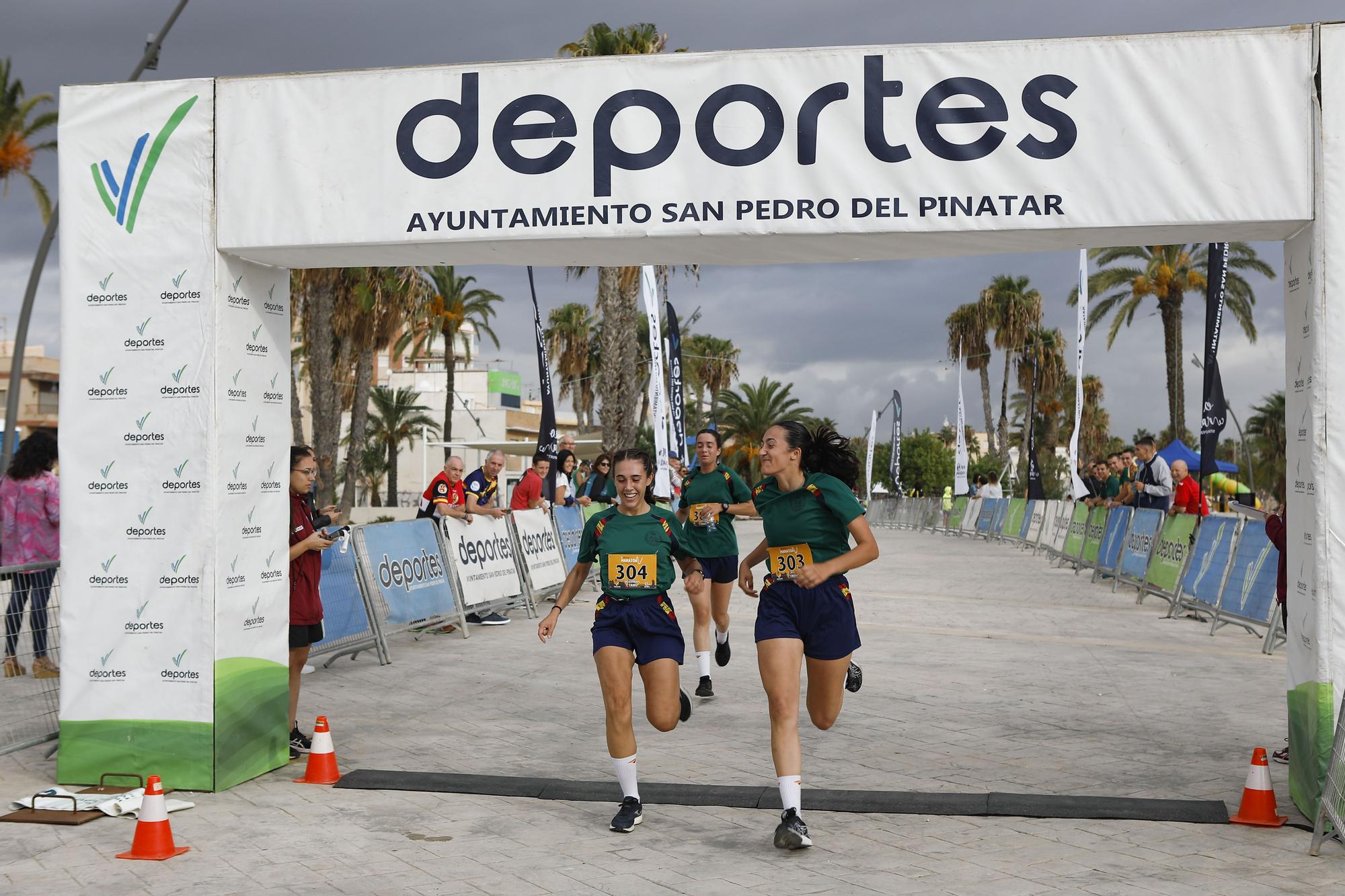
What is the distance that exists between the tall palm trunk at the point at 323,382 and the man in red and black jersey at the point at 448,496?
13.9m

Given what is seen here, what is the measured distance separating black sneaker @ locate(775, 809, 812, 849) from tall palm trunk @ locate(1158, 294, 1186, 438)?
33396mm

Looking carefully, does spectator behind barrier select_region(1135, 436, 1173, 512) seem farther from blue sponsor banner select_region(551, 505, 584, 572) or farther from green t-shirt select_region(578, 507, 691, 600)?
green t-shirt select_region(578, 507, 691, 600)

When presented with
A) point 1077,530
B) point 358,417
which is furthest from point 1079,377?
point 358,417

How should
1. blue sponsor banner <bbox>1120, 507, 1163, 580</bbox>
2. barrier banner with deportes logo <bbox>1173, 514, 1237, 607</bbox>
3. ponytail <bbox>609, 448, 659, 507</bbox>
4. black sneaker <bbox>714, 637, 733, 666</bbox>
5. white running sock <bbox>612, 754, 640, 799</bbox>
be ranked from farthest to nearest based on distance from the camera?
blue sponsor banner <bbox>1120, 507, 1163, 580</bbox>
barrier banner with deportes logo <bbox>1173, 514, 1237, 607</bbox>
black sneaker <bbox>714, 637, 733, 666</bbox>
ponytail <bbox>609, 448, 659, 507</bbox>
white running sock <bbox>612, 754, 640, 799</bbox>

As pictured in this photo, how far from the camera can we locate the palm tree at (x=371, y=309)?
31734 mm

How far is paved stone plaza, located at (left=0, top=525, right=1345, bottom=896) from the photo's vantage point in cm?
504

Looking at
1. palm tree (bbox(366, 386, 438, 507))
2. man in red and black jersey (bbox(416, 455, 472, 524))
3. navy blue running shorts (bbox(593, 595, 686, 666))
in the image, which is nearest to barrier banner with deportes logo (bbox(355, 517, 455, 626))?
man in red and black jersey (bbox(416, 455, 472, 524))

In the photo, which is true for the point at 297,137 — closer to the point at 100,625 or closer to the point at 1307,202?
the point at 100,625

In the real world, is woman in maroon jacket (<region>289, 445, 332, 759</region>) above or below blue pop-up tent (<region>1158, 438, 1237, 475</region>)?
below

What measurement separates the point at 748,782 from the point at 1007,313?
55373mm


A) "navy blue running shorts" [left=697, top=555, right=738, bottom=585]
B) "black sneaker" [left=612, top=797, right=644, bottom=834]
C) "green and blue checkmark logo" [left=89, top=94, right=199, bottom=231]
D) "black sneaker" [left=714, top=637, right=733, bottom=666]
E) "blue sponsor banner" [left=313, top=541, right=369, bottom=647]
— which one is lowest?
"black sneaker" [left=612, top=797, right=644, bottom=834]

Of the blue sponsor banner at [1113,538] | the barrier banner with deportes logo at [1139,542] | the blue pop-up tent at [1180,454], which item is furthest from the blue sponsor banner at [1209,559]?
the blue pop-up tent at [1180,454]

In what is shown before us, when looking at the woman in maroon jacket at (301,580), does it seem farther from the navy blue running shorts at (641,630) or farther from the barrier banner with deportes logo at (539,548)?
the barrier banner with deportes logo at (539,548)

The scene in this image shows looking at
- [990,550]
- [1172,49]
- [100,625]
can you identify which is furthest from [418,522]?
[990,550]
